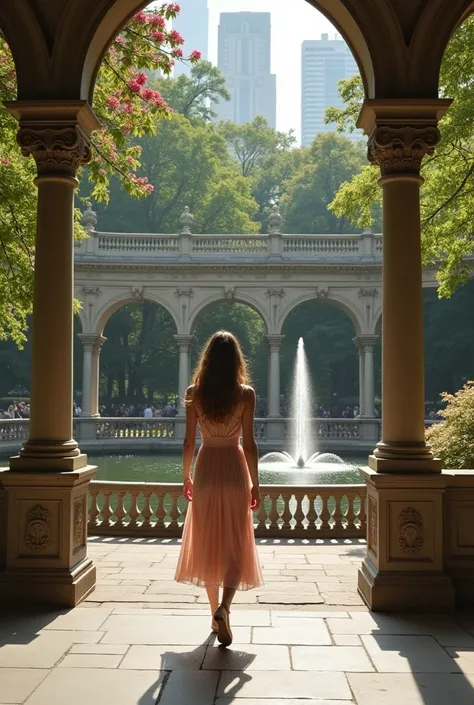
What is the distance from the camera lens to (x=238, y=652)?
508 centimetres

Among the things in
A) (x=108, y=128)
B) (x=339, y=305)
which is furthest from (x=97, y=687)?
(x=339, y=305)

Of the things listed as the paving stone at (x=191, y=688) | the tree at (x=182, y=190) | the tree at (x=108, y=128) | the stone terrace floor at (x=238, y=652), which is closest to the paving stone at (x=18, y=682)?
the stone terrace floor at (x=238, y=652)

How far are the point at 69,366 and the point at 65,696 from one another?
309 cm

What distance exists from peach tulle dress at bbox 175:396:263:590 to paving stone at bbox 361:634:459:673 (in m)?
0.90

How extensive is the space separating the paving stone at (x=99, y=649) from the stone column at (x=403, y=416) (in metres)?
2.15

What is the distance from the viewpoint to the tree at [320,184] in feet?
159

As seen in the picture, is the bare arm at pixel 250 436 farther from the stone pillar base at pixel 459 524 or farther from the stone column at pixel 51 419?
the stone pillar base at pixel 459 524

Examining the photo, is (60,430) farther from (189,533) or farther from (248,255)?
(248,255)

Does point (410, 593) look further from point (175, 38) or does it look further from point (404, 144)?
point (175, 38)

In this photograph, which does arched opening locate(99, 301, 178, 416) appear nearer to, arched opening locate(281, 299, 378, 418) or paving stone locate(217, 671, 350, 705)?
arched opening locate(281, 299, 378, 418)

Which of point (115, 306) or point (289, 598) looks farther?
point (115, 306)

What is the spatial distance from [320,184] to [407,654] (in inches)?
1852

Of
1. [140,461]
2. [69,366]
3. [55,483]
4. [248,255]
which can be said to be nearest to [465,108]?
[69,366]

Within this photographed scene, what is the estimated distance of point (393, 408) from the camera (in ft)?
21.8
